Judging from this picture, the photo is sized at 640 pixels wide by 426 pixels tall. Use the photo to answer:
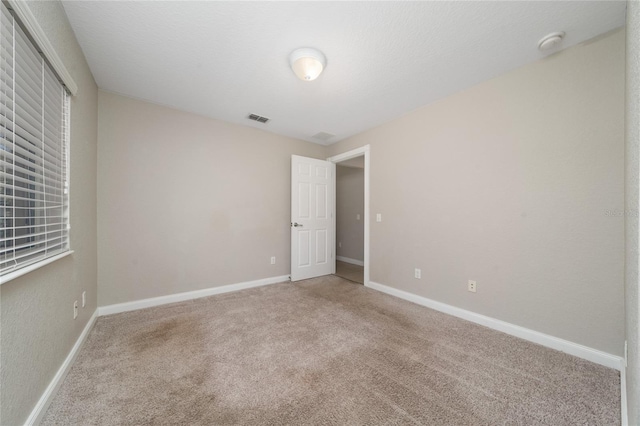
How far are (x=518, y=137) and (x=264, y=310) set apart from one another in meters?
3.14

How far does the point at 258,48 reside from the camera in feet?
6.24

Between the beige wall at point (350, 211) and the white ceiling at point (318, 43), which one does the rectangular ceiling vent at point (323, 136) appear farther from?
the beige wall at point (350, 211)

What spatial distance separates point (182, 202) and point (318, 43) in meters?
2.45

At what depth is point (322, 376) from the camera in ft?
5.24

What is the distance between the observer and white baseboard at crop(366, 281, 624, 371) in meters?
1.70

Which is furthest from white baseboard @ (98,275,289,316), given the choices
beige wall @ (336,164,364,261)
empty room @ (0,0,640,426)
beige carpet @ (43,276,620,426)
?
beige wall @ (336,164,364,261)

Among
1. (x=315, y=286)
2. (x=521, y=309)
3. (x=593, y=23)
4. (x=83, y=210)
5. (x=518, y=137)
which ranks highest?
(x=593, y=23)

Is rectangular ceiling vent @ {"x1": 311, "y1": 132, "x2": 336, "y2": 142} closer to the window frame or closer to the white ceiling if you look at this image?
the white ceiling

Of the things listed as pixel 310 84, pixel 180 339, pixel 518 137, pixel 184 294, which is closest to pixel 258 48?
pixel 310 84

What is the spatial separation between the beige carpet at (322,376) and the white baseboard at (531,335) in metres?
0.07

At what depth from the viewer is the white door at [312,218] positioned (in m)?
3.88

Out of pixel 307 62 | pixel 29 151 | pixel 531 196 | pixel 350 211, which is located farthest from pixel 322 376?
pixel 350 211

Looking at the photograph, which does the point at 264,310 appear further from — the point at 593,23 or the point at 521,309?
the point at 593,23

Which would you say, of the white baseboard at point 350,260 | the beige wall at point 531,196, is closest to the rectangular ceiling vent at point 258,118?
the beige wall at point 531,196
